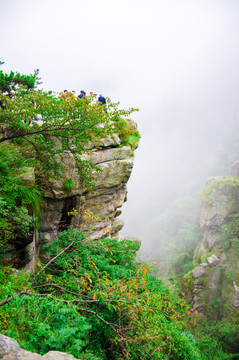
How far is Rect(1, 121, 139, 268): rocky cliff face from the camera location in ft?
26.5

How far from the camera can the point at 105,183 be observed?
9930 mm

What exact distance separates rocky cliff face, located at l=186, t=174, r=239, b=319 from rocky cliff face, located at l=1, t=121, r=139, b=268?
1429 cm

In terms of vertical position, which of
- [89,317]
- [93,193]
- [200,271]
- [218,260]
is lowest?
[200,271]

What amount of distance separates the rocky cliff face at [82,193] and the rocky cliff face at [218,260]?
1429cm

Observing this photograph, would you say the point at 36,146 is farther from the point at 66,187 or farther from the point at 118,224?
the point at 118,224

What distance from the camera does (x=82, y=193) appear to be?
9148mm

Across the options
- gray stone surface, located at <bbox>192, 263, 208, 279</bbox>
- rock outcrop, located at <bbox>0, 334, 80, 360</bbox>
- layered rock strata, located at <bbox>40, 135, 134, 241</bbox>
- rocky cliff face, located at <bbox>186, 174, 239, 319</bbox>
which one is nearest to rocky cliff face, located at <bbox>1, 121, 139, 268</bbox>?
layered rock strata, located at <bbox>40, 135, 134, 241</bbox>

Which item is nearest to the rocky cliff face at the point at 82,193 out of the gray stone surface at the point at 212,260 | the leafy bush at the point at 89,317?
the leafy bush at the point at 89,317

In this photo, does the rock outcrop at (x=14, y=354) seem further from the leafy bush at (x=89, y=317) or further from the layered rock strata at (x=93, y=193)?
the layered rock strata at (x=93, y=193)

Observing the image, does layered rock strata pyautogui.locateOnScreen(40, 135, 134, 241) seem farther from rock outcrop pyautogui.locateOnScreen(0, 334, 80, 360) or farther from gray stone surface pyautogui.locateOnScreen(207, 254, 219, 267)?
gray stone surface pyautogui.locateOnScreen(207, 254, 219, 267)

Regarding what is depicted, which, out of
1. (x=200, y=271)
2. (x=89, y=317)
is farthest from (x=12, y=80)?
(x=200, y=271)

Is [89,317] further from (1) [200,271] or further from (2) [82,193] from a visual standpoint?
(1) [200,271]

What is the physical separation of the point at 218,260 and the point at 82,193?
21.4 meters

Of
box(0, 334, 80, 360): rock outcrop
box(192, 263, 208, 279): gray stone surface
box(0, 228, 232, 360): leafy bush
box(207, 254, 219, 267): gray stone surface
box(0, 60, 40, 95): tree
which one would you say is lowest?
box(192, 263, 208, 279): gray stone surface
